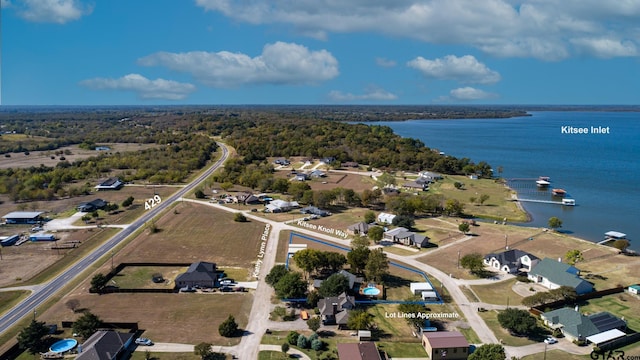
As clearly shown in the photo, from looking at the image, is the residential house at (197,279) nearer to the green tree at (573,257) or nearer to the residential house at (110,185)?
the green tree at (573,257)

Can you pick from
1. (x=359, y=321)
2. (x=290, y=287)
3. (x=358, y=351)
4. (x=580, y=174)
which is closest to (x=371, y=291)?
(x=359, y=321)

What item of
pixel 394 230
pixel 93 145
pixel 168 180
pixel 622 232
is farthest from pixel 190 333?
pixel 93 145

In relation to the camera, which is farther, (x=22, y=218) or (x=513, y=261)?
(x=22, y=218)

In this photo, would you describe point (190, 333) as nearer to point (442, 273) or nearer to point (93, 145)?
point (442, 273)

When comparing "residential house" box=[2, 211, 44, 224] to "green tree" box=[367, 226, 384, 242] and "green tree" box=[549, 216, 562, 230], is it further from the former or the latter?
"green tree" box=[549, 216, 562, 230]

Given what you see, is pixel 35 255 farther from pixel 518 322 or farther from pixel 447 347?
pixel 518 322

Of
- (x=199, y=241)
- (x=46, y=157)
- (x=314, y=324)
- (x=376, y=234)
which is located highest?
(x=46, y=157)

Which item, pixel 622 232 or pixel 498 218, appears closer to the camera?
pixel 622 232
